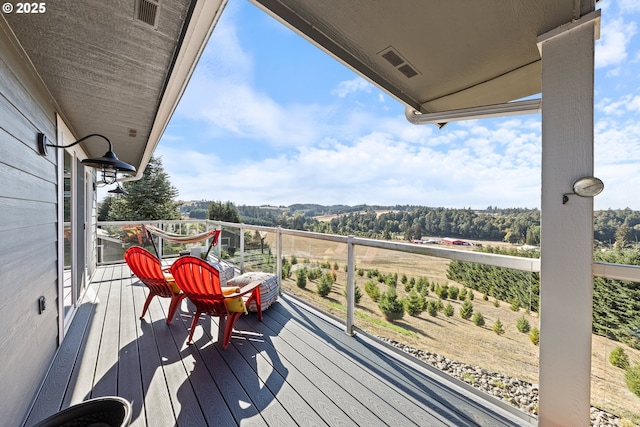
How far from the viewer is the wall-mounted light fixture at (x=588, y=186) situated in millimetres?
1323

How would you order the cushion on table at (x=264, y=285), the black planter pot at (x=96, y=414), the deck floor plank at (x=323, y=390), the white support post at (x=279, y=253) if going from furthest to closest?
the white support post at (x=279, y=253)
the cushion on table at (x=264, y=285)
the deck floor plank at (x=323, y=390)
the black planter pot at (x=96, y=414)

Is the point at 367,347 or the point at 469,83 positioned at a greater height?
the point at 469,83

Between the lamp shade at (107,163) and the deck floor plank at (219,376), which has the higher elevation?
the lamp shade at (107,163)

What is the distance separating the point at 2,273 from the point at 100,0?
1.53 meters

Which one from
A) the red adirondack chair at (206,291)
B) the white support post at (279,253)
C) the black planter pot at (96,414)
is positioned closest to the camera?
the black planter pot at (96,414)

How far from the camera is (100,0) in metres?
1.37

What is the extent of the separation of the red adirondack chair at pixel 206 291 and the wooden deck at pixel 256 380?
263 millimetres

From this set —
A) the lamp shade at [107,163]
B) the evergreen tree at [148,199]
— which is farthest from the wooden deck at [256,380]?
the evergreen tree at [148,199]

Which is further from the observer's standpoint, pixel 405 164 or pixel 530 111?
pixel 405 164

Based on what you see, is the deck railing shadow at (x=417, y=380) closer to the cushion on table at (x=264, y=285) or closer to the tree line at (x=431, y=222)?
the cushion on table at (x=264, y=285)

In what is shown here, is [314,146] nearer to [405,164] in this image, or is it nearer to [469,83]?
[405,164]

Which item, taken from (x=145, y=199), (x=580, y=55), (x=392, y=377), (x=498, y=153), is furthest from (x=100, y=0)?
(x=498, y=153)

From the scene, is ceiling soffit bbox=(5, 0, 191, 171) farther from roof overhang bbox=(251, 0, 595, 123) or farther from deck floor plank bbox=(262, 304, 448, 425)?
deck floor plank bbox=(262, 304, 448, 425)

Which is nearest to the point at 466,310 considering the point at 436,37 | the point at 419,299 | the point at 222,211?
the point at 419,299
